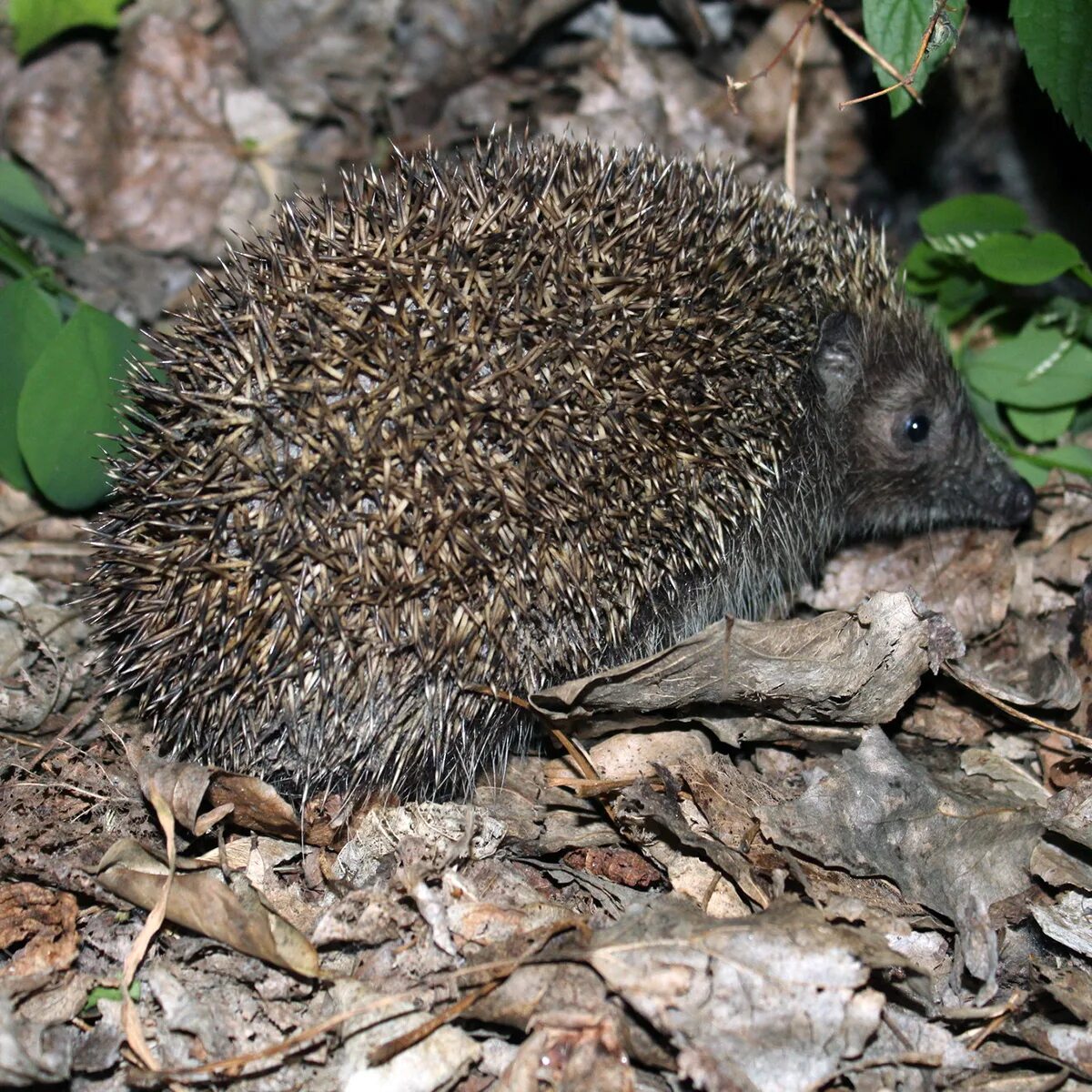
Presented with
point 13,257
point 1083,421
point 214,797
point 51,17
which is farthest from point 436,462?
point 51,17

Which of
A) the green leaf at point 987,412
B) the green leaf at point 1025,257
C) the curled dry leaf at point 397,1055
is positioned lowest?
the curled dry leaf at point 397,1055

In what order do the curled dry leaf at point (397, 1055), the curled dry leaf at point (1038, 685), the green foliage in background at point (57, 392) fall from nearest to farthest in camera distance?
1. the curled dry leaf at point (397, 1055)
2. the curled dry leaf at point (1038, 685)
3. the green foliage in background at point (57, 392)

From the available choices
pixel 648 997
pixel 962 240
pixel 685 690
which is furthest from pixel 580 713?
pixel 962 240

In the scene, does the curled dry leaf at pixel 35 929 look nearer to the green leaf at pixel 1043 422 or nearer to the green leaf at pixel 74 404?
the green leaf at pixel 74 404

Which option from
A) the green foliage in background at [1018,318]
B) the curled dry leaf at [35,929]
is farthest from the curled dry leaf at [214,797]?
the green foliage in background at [1018,318]

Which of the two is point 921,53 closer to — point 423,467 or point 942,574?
point 942,574

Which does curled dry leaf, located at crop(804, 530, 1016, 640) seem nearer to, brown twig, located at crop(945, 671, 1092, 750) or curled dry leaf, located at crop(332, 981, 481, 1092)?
brown twig, located at crop(945, 671, 1092, 750)

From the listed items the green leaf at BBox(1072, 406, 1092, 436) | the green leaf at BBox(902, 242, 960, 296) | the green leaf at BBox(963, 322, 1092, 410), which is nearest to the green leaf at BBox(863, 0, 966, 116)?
the green leaf at BBox(902, 242, 960, 296)
